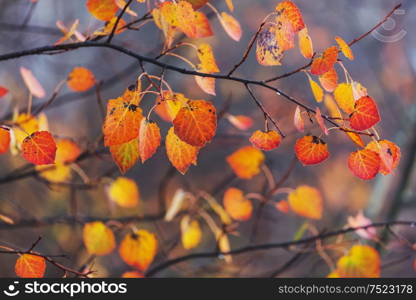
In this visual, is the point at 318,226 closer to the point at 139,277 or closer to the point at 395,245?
the point at 395,245

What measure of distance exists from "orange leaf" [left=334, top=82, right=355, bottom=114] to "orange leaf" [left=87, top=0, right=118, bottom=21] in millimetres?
543

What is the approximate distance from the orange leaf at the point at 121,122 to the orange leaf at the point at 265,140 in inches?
9.6

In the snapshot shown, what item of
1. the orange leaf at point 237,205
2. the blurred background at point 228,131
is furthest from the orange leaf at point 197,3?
the blurred background at point 228,131

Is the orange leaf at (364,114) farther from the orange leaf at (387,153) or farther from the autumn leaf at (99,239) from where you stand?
the autumn leaf at (99,239)

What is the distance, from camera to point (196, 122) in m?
0.85

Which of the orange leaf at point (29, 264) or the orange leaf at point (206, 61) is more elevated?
the orange leaf at point (206, 61)

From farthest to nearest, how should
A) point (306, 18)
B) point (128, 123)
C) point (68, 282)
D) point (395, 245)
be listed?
point (306, 18)
point (395, 245)
point (68, 282)
point (128, 123)

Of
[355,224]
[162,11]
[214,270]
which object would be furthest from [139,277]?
[162,11]

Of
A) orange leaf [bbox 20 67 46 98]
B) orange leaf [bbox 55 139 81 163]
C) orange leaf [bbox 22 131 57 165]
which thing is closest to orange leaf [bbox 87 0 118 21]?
orange leaf [bbox 22 131 57 165]

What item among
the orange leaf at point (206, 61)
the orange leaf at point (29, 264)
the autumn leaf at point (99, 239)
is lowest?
the orange leaf at point (29, 264)

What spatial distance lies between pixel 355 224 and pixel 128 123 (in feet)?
3.34

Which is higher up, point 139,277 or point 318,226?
point 318,226

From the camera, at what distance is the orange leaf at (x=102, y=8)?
3.23ft

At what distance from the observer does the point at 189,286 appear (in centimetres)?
155
